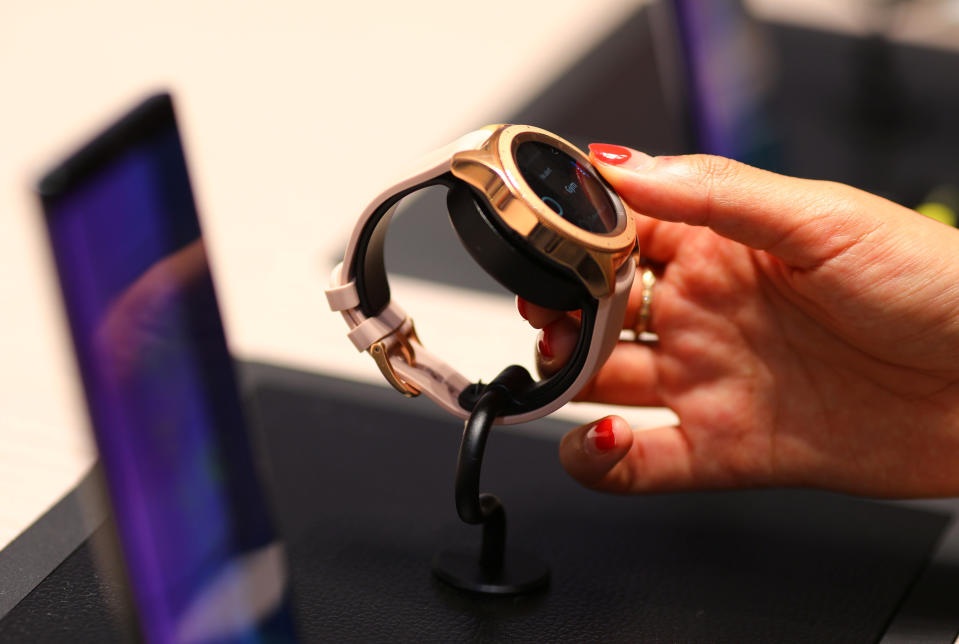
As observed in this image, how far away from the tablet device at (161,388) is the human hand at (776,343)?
24cm

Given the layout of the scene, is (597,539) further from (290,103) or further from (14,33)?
(14,33)

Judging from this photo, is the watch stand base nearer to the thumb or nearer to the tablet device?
the tablet device

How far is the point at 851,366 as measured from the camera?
88 centimetres

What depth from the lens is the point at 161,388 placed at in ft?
2.05

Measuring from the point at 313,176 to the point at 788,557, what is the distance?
0.73 m

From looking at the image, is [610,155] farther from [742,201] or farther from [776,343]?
[776,343]

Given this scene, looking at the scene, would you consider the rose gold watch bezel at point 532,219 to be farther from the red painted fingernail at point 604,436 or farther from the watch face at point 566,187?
the red painted fingernail at point 604,436

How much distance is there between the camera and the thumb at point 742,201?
788 mm

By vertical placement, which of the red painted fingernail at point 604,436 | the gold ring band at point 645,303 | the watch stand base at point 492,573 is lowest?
the watch stand base at point 492,573

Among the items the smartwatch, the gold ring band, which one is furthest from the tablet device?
the gold ring band

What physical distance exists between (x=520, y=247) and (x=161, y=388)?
0.69 ft

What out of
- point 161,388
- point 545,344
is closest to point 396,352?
point 545,344

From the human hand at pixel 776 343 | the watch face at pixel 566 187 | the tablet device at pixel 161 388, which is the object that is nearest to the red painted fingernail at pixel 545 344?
the human hand at pixel 776 343

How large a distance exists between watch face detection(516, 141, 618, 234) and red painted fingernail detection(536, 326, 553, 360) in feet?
0.36
